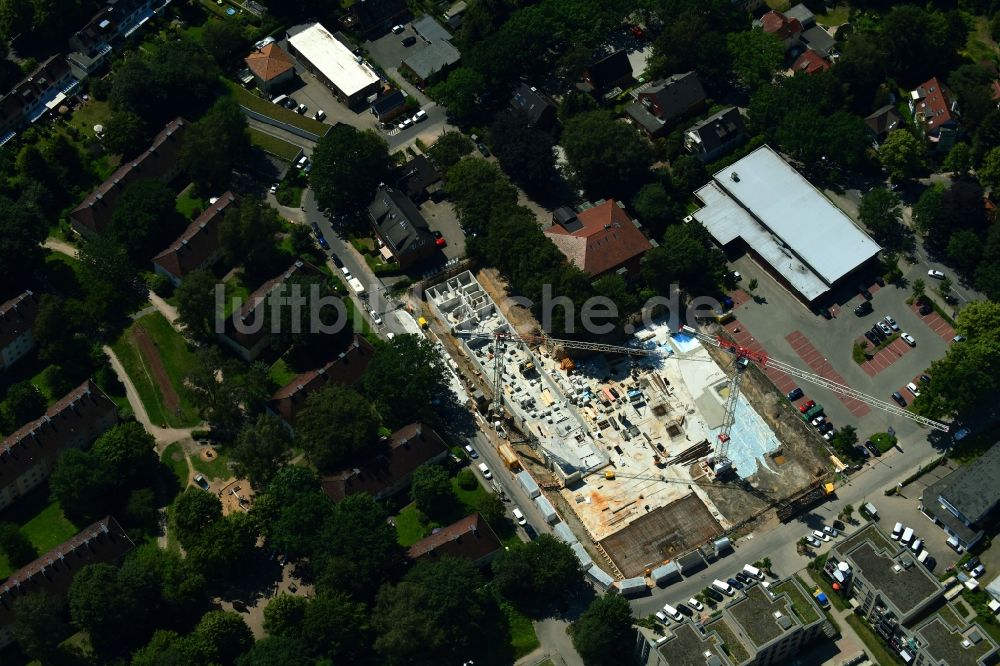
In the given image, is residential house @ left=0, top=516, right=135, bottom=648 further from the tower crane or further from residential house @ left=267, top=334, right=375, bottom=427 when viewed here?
the tower crane

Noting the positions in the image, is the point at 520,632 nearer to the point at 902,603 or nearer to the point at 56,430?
the point at 902,603

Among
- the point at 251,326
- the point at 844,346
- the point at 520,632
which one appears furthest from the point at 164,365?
the point at 844,346

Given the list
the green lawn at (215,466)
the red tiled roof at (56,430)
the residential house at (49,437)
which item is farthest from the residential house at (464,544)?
the residential house at (49,437)

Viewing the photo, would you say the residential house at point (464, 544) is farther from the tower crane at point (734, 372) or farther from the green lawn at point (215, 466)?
the green lawn at point (215, 466)

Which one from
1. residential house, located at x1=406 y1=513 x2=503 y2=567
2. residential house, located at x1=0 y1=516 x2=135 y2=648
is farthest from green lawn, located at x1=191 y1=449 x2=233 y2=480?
residential house, located at x1=406 y1=513 x2=503 y2=567

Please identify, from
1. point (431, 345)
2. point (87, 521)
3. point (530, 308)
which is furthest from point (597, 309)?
point (87, 521)

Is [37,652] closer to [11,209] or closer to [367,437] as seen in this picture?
[367,437]

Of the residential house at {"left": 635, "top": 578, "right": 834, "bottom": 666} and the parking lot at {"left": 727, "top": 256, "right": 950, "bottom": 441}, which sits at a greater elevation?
the parking lot at {"left": 727, "top": 256, "right": 950, "bottom": 441}
